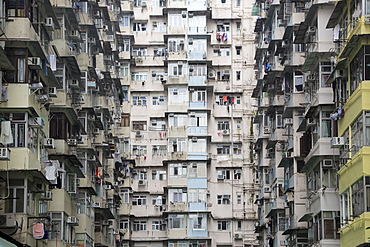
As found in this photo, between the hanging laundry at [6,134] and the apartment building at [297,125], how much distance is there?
11377 mm

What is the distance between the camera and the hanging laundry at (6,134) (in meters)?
26.8

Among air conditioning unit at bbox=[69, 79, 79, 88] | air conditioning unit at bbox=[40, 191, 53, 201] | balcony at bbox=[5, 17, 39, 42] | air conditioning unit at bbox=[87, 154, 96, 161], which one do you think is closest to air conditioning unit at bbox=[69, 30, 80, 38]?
air conditioning unit at bbox=[69, 79, 79, 88]

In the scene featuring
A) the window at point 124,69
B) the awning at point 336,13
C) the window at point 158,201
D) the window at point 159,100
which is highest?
the window at point 124,69

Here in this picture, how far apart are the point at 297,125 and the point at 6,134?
60.1 feet

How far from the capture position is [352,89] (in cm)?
2919

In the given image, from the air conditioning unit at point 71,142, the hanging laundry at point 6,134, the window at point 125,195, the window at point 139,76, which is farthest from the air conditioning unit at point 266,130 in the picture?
the hanging laundry at point 6,134

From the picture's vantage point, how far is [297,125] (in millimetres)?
41531

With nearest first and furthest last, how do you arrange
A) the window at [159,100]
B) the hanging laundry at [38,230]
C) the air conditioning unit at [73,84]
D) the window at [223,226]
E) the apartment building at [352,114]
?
the apartment building at [352,114] → the hanging laundry at [38,230] → the air conditioning unit at [73,84] → the window at [223,226] → the window at [159,100]

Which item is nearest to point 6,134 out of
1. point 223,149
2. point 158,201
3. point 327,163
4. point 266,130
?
point 327,163

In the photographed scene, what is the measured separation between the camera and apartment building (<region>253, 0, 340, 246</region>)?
3366 centimetres

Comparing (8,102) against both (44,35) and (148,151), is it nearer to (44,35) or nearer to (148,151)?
(44,35)

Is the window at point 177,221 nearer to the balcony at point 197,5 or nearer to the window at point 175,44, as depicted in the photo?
the window at point 175,44

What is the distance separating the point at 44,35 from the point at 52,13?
3.08 feet

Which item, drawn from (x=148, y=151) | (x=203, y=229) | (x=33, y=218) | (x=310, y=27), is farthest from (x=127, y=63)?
(x=33, y=218)
